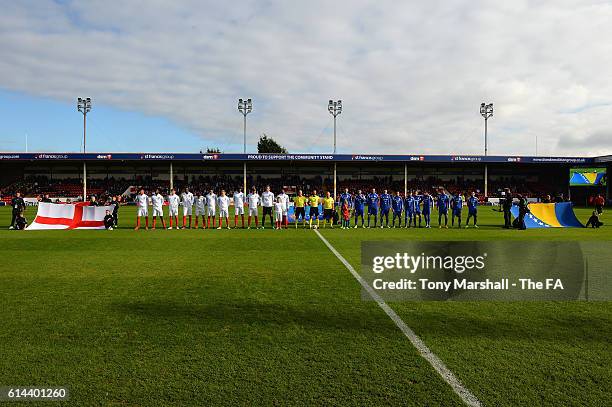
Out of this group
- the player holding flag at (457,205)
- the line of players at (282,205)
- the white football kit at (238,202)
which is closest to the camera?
the line of players at (282,205)

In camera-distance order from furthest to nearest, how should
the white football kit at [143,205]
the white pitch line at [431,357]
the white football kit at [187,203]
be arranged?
the white football kit at [187,203]
the white football kit at [143,205]
the white pitch line at [431,357]

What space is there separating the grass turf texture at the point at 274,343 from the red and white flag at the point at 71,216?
37.8ft

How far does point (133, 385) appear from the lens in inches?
149

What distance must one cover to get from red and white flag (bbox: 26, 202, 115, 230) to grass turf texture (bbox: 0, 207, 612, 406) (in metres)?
11.5

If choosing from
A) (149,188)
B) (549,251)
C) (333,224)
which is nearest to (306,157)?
(149,188)

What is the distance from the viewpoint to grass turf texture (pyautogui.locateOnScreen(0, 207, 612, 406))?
3.69m

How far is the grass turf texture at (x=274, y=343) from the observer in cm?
369

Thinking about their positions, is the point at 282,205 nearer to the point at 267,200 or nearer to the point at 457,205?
the point at 267,200

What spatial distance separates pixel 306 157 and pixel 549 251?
39479mm

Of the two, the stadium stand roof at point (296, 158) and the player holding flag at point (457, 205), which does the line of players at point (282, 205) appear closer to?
the player holding flag at point (457, 205)

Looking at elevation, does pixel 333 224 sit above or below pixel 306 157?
below

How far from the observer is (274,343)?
4.77 m

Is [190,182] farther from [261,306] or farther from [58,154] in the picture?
[261,306]

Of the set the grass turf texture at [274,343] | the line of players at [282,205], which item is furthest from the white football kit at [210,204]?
the grass turf texture at [274,343]
